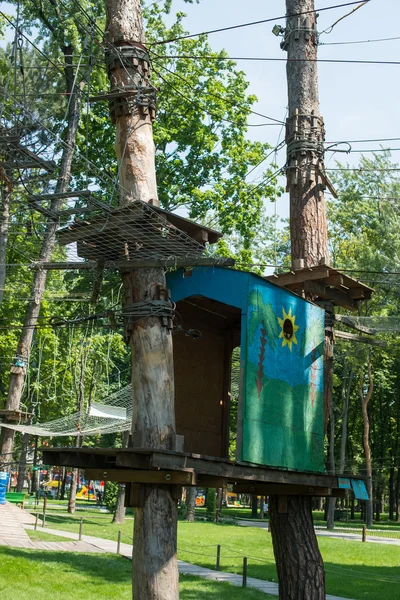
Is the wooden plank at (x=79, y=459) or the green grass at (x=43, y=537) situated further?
the green grass at (x=43, y=537)

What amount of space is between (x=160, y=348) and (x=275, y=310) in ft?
4.31

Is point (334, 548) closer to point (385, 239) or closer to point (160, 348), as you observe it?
point (385, 239)

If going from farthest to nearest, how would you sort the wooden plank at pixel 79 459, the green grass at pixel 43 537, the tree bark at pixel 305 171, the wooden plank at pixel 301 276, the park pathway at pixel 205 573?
the green grass at pixel 43 537 < the park pathway at pixel 205 573 < the tree bark at pixel 305 171 < the wooden plank at pixel 301 276 < the wooden plank at pixel 79 459

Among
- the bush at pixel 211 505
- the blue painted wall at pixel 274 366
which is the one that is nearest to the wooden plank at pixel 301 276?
the blue painted wall at pixel 274 366

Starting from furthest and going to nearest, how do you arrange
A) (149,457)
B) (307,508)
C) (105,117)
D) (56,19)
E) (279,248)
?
(279,248), (105,117), (56,19), (307,508), (149,457)

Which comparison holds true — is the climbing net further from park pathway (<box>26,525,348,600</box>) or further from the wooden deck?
the wooden deck

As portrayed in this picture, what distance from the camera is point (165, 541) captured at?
6895 millimetres

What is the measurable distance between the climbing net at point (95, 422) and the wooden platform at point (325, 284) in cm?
698

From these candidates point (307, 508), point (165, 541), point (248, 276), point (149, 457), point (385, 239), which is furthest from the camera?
point (385, 239)

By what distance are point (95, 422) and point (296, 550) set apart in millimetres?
9068

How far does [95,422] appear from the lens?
56.4 ft

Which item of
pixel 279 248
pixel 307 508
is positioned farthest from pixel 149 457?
pixel 279 248

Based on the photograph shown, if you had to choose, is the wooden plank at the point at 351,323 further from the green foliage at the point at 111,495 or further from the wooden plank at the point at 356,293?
the green foliage at the point at 111,495

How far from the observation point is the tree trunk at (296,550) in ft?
28.9
